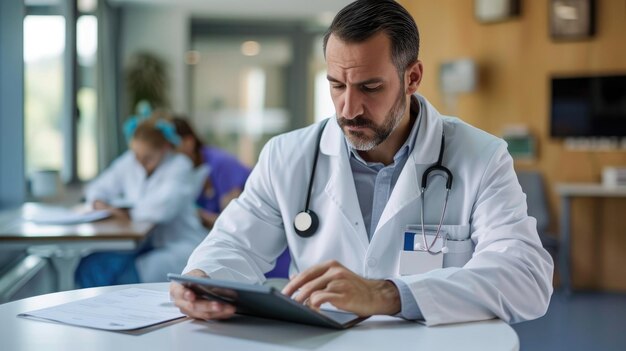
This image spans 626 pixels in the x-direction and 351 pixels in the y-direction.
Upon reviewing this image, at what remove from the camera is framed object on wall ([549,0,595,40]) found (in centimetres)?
603

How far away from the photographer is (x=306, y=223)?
184cm

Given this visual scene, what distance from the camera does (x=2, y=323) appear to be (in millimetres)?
1362

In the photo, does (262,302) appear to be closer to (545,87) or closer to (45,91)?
(45,91)

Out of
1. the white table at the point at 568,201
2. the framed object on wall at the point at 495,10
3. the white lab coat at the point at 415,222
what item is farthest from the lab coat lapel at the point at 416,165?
the framed object on wall at the point at 495,10

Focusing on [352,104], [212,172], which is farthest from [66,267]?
[352,104]

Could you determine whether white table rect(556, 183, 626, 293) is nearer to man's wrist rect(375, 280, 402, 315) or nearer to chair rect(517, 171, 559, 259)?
chair rect(517, 171, 559, 259)

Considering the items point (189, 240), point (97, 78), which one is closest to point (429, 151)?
point (189, 240)

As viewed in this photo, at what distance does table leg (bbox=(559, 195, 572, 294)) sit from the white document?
4755 millimetres

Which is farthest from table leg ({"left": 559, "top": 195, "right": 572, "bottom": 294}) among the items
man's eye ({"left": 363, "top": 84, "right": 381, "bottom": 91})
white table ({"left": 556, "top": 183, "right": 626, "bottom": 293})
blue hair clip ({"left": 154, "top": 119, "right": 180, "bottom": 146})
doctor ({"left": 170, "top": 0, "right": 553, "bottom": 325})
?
man's eye ({"left": 363, "top": 84, "right": 381, "bottom": 91})

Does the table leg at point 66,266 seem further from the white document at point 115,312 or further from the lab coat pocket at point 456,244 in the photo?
the lab coat pocket at point 456,244

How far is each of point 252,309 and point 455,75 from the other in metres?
5.37

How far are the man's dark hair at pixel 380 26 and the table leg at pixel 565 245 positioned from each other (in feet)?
14.2

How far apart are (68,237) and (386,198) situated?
194cm

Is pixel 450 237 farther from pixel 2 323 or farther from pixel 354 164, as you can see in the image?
pixel 2 323
